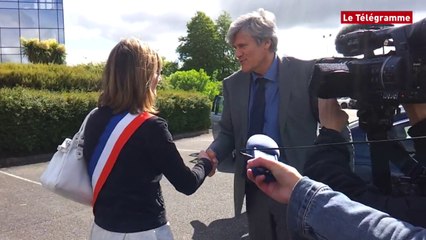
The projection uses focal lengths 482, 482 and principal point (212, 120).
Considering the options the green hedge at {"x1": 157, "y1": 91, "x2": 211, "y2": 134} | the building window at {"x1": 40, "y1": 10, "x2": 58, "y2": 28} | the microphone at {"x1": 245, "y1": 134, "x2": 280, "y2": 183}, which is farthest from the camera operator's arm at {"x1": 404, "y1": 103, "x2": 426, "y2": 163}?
the building window at {"x1": 40, "y1": 10, "x2": 58, "y2": 28}

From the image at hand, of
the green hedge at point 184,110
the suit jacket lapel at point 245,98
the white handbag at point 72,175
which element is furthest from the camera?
the green hedge at point 184,110

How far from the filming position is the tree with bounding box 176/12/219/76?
57812 millimetres

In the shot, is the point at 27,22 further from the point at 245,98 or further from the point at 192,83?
the point at 245,98

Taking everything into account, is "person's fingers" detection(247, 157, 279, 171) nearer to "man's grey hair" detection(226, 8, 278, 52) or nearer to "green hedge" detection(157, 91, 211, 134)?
"man's grey hair" detection(226, 8, 278, 52)

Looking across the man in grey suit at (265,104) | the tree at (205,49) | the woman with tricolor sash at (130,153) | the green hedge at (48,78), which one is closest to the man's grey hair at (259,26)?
Result: the man in grey suit at (265,104)

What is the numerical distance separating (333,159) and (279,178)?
0.24 m

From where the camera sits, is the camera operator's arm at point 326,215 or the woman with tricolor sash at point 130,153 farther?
the woman with tricolor sash at point 130,153

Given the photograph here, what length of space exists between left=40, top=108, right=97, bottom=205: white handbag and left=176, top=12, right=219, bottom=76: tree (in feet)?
181

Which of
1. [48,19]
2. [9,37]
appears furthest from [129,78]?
[48,19]

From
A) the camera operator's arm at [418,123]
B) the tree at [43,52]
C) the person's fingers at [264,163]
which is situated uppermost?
the tree at [43,52]

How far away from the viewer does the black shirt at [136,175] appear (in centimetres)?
220

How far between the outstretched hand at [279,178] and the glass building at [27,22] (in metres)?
44.4

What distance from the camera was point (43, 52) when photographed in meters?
20.8

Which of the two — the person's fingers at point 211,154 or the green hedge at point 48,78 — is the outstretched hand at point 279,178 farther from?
Answer: the green hedge at point 48,78
